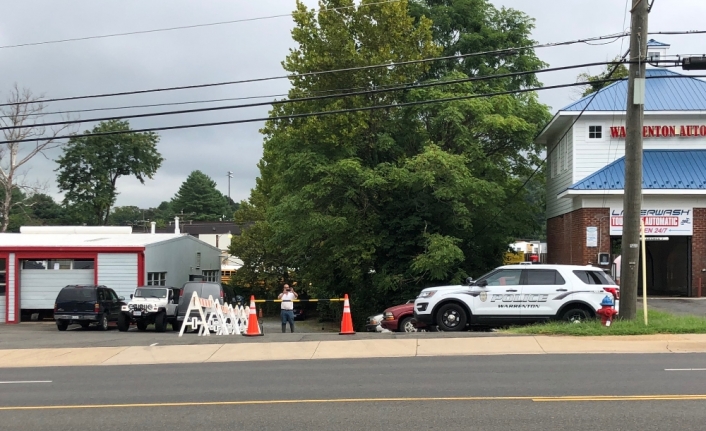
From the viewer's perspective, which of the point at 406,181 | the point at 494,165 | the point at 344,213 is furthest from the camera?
the point at 494,165

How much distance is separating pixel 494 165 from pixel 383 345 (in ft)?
54.3

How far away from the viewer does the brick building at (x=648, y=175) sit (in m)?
26.7

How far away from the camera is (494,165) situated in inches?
1249

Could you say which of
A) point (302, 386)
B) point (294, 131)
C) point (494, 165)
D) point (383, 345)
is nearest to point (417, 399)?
point (302, 386)

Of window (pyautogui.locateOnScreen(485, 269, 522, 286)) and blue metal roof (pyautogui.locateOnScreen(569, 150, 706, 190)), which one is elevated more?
blue metal roof (pyautogui.locateOnScreen(569, 150, 706, 190))

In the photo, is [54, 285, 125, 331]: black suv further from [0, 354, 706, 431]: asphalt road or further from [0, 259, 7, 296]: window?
[0, 354, 706, 431]: asphalt road

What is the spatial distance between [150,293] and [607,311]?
18383mm

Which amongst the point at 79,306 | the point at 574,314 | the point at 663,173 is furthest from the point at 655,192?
the point at 79,306

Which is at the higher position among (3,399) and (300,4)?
(300,4)

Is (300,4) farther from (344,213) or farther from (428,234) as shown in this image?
(428,234)

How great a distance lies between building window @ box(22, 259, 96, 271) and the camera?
113 ft

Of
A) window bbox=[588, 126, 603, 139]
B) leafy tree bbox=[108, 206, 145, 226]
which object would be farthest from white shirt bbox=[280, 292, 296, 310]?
leafy tree bbox=[108, 206, 145, 226]

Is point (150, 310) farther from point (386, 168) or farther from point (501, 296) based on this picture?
point (501, 296)

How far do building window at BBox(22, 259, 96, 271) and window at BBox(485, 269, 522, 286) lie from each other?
21395 mm
